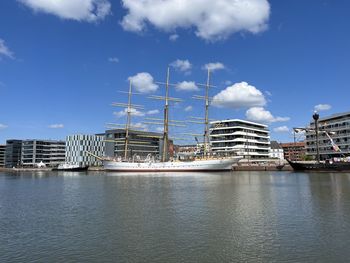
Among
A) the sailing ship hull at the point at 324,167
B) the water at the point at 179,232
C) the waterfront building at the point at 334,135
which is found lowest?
the water at the point at 179,232

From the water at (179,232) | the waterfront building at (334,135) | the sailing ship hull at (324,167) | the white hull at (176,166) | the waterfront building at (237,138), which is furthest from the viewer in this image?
the waterfront building at (237,138)

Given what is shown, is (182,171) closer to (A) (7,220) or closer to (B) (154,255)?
(A) (7,220)

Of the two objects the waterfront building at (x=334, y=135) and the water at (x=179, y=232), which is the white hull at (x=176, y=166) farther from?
the water at (x=179, y=232)

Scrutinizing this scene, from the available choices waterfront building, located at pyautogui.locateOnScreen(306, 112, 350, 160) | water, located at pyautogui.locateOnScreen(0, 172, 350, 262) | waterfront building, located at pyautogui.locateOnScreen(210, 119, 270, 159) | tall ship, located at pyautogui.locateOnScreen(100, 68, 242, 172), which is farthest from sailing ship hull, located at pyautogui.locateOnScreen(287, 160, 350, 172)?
water, located at pyautogui.locateOnScreen(0, 172, 350, 262)

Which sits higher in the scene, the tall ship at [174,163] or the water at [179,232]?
the tall ship at [174,163]

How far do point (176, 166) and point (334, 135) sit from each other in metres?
75.2

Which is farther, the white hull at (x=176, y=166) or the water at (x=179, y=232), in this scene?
the white hull at (x=176, y=166)

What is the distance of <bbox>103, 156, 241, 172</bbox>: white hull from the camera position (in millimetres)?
126625

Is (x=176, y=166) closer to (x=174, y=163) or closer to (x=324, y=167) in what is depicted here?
(x=174, y=163)

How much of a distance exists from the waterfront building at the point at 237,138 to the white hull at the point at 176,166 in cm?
4874

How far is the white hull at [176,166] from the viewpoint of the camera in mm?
126625

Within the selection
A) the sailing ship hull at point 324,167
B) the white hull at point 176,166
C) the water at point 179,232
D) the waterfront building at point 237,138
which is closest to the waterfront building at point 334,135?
the waterfront building at point 237,138

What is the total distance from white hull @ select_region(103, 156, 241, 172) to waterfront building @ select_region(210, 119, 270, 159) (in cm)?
4874

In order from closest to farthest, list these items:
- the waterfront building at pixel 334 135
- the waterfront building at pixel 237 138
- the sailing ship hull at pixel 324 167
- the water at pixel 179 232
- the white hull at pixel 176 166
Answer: the water at pixel 179 232
the sailing ship hull at pixel 324 167
the white hull at pixel 176 166
the waterfront building at pixel 334 135
the waterfront building at pixel 237 138
